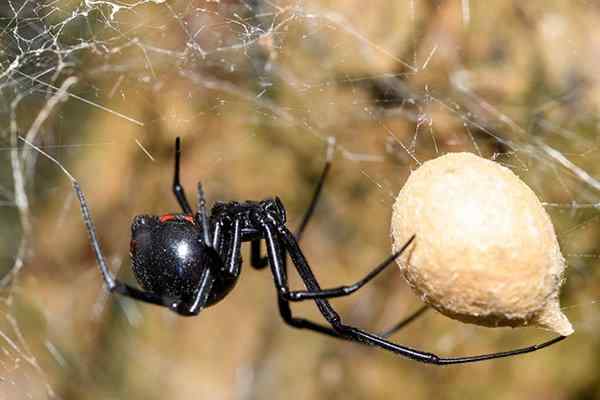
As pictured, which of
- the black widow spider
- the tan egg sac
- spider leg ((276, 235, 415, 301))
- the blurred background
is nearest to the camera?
the tan egg sac

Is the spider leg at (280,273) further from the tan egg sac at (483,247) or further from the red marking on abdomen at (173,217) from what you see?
the tan egg sac at (483,247)

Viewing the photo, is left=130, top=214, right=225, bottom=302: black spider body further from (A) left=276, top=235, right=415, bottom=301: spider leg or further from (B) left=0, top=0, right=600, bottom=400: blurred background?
(B) left=0, top=0, right=600, bottom=400: blurred background

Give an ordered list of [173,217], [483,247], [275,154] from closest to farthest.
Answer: [483,247] < [173,217] < [275,154]

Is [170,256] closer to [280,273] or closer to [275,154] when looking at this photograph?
[280,273]

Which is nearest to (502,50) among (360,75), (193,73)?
(360,75)

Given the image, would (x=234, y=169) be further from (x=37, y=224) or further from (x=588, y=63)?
(x=588, y=63)

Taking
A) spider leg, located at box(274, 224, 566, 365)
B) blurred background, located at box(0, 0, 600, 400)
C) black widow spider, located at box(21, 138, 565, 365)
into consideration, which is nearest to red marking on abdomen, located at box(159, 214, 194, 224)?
black widow spider, located at box(21, 138, 565, 365)

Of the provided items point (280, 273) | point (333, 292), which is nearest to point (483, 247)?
point (333, 292)
